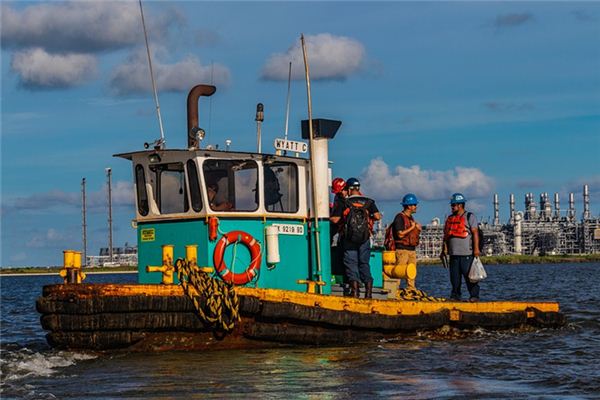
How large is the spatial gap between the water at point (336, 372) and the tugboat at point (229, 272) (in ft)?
0.96

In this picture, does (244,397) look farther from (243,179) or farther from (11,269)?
(11,269)

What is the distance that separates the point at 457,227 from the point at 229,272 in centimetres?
451

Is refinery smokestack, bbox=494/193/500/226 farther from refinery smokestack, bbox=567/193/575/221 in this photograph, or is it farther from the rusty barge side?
the rusty barge side

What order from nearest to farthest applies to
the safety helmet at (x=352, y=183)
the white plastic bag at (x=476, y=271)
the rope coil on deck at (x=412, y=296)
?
the safety helmet at (x=352, y=183), the rope coil on deck at (x=412, y=296), the white plastic bag at (x=476, y=271)

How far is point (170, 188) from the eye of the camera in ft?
50.6

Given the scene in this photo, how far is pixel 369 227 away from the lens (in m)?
15.8

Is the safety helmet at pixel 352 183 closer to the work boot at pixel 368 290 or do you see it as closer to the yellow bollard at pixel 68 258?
the work boot at pixel 368 290

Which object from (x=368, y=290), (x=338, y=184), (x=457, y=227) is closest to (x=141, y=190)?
(x=338, y=184)

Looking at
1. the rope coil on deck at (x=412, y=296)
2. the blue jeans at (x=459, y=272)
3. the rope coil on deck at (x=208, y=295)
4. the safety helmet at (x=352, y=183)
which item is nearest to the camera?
the rope coil on deck at (x=208, y=295)

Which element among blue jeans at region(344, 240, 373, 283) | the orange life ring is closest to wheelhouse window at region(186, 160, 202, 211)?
the orange life ring

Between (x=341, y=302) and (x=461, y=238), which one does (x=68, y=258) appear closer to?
(x=341, y=302)

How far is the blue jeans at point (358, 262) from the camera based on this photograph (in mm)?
15641

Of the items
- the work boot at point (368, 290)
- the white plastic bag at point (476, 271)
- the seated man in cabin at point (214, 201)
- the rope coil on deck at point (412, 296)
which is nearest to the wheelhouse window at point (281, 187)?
the seated man in cabin at point (214, 201)

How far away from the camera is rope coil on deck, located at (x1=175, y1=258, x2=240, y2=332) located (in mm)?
13789
